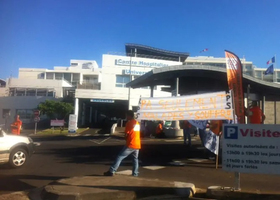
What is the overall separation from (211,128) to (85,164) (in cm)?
470

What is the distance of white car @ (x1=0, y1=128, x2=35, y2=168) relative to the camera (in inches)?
356

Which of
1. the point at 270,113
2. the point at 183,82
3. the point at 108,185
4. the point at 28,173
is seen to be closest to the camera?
the point at 108,185

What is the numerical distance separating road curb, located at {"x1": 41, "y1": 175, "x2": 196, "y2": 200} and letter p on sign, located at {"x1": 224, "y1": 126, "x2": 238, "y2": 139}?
1.43m

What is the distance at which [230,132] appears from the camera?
244 inches

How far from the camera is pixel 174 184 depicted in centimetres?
656

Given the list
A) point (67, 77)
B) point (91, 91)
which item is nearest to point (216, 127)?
point (91, 91)

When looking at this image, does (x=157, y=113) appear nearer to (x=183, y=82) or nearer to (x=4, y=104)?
(x=183, y=82)

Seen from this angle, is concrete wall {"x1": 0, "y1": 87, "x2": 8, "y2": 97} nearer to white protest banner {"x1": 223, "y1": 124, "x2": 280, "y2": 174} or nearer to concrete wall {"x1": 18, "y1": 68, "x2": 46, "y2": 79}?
concrete wall {"x1": 18, "y1": 68, "x2": 46, "y2": 79}

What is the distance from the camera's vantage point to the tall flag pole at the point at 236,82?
24.9 ft

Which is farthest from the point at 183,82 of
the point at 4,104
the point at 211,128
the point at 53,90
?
the point at 4,104

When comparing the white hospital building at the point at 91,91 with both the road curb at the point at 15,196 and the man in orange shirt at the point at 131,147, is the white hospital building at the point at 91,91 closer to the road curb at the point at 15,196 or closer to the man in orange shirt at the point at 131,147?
the man in orange shirt at the point at 131,147

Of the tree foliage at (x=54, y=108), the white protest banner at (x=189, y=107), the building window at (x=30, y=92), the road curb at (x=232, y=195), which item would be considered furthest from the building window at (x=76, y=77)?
the road curb at (x=232, y=195)

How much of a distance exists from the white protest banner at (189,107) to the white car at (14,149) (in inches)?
159

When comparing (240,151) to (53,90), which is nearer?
(240,151)
